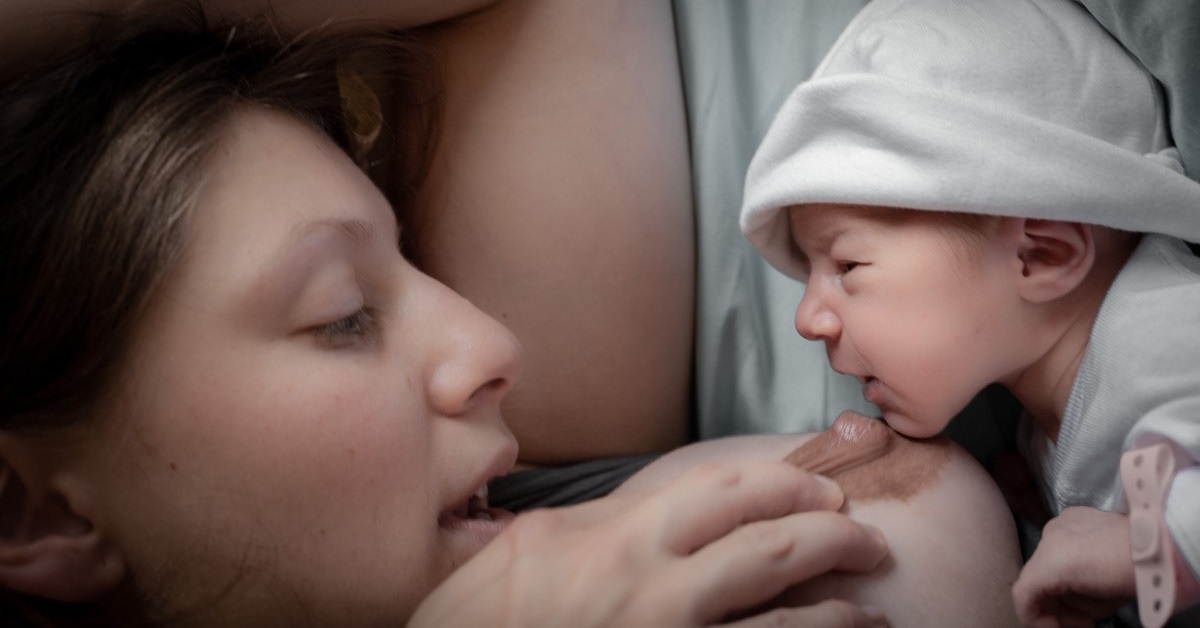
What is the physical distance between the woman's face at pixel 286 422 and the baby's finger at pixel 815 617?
0.74ft

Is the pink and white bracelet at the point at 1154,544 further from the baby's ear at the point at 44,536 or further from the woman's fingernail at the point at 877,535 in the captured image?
the baby's ear at the point at 44,536

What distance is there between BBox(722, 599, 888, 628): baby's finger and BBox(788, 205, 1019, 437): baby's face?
244 mm

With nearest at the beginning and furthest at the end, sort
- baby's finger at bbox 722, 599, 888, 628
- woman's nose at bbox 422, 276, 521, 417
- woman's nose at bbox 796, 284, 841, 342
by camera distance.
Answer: baby's finger at bbox 722, 599, 888, 628 → woman's nose at bbox 422, 276, 521, 417 → woman's nose at bbox 796, 284, 841, 342

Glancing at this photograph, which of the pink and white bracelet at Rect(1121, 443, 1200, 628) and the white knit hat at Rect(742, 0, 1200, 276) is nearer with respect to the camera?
the pink and white bracelet at Rect(1121, 443, 1200, 628)

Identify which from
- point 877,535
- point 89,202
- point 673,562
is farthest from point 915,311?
point 89,202

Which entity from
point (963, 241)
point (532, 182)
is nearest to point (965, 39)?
point (963, 241)

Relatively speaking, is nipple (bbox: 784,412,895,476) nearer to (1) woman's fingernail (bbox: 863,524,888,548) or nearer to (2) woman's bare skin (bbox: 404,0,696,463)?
(1) woman's fingernail (bbox: 863,524,888,548)

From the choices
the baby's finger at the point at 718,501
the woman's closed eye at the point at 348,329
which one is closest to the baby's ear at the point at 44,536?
the woman's closed eye at the point at 348,329

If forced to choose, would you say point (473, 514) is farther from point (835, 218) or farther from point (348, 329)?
point (835, 218)

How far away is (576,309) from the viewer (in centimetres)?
88

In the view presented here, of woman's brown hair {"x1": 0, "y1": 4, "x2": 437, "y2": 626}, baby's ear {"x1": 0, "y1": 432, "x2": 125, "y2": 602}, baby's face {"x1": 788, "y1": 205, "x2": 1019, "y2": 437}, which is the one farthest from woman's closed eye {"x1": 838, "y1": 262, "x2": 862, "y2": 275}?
baby's ear {"x1": 0, "y1": 432, "x2": 125, "y2": 602}

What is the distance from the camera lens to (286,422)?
625 millimetres

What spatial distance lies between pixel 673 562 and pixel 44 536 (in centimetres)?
41

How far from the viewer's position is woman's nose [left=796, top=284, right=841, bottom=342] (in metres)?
0.81
